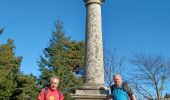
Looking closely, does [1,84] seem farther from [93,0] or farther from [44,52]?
[93,0]

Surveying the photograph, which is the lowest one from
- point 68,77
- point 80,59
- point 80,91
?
point 80,91

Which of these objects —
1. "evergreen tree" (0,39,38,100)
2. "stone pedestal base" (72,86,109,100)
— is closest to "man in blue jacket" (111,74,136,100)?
"stone pedestal base" (72,86,109,100)

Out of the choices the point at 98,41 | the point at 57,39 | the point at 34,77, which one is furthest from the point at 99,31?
the point at 57,39

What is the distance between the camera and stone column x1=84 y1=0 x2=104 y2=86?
13375 mm

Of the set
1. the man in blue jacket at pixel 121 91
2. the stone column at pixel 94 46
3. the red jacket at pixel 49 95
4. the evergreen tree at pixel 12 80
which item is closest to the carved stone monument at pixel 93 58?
the stone column at pixel 94 46

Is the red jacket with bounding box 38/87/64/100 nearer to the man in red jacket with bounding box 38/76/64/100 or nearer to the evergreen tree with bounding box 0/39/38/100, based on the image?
the man in red jacket with bounding box 38/76/64/100

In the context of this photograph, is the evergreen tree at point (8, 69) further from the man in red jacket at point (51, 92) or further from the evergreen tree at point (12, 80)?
the man in red jacket at point (51, 92)

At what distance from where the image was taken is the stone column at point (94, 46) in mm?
13375

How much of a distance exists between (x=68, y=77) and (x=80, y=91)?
18.7 meters

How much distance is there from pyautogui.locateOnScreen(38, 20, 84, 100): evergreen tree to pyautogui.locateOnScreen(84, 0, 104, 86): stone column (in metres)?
15.9

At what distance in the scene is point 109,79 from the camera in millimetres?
30234

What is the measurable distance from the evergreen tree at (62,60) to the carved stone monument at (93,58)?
1594 centimetres

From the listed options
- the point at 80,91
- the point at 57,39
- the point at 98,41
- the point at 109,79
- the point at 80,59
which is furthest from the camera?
the point at 80,59

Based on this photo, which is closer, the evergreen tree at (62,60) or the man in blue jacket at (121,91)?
the man in blue jacket at (121,91)
